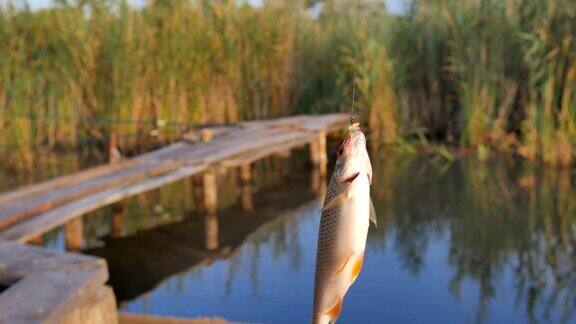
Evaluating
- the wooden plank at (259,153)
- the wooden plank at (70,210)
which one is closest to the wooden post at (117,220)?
the wooden plank at (70,210)

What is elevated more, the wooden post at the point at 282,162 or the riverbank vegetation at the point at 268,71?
the riverbank vegetation at the point at 268,71

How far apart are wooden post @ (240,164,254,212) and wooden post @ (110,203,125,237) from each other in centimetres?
116

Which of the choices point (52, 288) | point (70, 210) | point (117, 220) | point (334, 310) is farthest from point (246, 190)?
point (334, 310)

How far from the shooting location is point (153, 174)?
6.34 meters

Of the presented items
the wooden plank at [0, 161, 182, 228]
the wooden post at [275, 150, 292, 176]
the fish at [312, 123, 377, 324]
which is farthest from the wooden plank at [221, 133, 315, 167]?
the fish at [312, 123, 377, 324]

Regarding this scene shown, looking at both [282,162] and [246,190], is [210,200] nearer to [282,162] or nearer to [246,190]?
[246,190]

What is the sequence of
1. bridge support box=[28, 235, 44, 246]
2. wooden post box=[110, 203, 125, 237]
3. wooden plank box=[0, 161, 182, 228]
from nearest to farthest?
wooden plank box=[0, 161, 182, 228] → bridge support box=[28, 235, 44, 246] → wooden post box=[110, 203, 125, 237]

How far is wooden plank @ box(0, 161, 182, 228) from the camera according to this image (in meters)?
4.80

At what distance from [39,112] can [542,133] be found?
5903 mm

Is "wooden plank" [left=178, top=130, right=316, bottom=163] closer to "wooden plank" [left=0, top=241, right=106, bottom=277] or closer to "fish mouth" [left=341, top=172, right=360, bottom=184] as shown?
"wooden plank" [left=0, top=241, right=106, bottom=277]

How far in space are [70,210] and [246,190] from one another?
3.57m

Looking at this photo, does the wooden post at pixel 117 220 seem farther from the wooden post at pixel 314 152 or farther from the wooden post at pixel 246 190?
the wooden post at pixel 314 152

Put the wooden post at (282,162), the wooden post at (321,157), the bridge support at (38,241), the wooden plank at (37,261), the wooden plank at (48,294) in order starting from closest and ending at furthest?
the wooden plank at (48,294), the wooden plank at (37,261), the bridge support at (38,241), the wooden post at (321,157), the wooden post at (282,162)

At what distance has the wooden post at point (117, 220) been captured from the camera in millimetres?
6577
